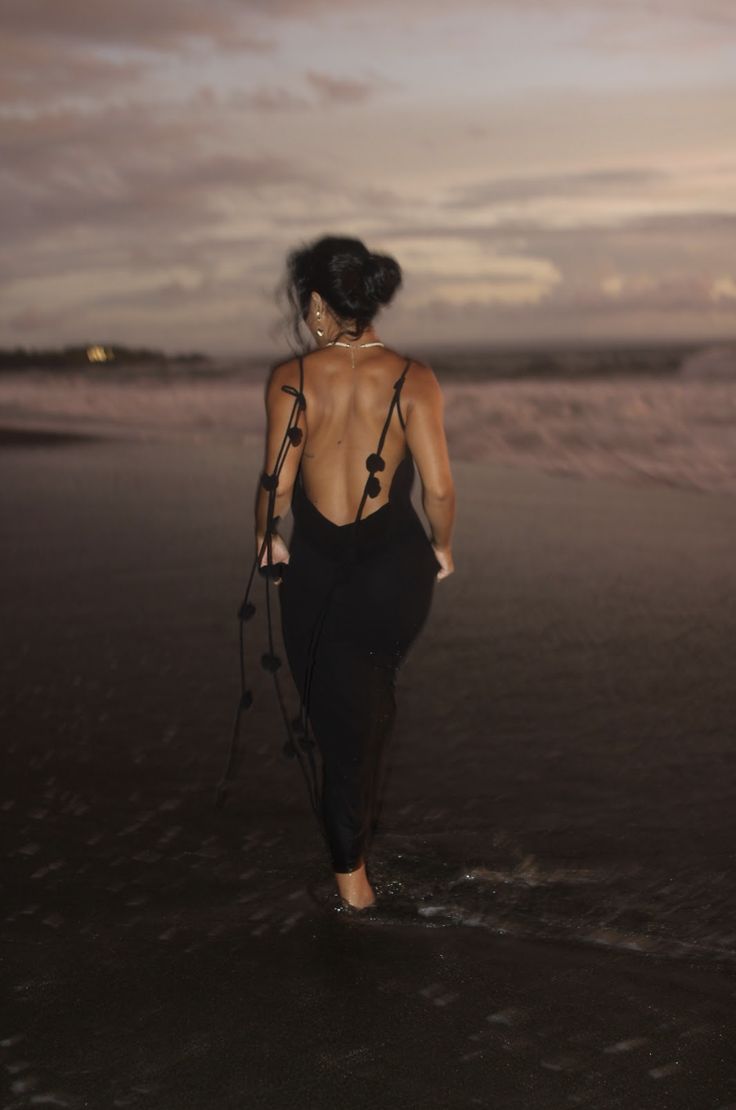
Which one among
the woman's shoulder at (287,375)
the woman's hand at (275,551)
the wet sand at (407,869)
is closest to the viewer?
the wet sand at (407,869)

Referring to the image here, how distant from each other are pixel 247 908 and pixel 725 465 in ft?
37.2

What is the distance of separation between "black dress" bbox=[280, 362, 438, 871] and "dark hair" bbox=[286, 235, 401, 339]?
44 centimetres

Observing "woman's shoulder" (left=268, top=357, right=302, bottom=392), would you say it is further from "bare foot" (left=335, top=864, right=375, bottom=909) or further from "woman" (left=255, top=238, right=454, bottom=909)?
"bare foot" (left=335, top=864, right=375, bottom=909)

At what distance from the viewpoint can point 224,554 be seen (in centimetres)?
858

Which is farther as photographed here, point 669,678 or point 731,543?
point 731,543

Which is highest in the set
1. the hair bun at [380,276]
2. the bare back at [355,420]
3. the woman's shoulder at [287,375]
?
the hair bun at [380,276]

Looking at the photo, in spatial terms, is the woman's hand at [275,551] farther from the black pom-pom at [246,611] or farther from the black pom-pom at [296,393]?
the black pom-pom at [296,393]

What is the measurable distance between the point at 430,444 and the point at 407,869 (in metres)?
1.26

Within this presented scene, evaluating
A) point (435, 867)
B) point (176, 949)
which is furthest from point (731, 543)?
point (176, 949)

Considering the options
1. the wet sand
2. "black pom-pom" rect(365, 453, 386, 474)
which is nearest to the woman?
"black pom-pom" rect(365, 453, 386, 474)

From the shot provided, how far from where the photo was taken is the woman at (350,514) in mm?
3500

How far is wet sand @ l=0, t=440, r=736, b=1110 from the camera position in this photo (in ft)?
9.12

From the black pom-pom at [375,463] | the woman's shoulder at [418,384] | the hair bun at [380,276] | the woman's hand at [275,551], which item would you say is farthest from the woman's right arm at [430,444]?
the woman's hand at [275,551]

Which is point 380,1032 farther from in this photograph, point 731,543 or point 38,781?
point 731,543
